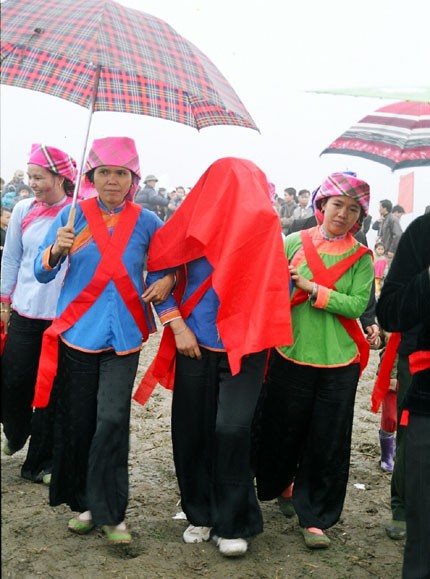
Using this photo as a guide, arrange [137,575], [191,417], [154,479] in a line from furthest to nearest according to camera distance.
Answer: [154,479]
[191,417]
[137,575]

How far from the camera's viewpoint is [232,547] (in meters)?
3.74

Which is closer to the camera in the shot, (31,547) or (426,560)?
(426,560)

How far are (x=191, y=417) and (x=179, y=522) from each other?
0.79m

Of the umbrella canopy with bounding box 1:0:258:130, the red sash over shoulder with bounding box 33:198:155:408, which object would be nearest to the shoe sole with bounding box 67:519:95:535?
the red sash over shoulder with bounding box 33:198:155:408

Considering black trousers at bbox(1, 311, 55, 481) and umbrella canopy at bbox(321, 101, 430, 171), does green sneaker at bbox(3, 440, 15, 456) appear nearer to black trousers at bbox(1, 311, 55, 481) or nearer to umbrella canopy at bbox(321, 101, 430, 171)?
black trousers at bbox(1, 311, 55, 481)

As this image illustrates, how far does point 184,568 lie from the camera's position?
3664 mm

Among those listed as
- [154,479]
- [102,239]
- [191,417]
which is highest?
[102,239]

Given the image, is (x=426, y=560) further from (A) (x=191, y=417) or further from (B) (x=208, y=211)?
(B) (x=208, y=211)

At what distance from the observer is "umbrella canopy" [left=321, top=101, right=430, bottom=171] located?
4.68 meters

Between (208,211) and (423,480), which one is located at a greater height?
(208,211)

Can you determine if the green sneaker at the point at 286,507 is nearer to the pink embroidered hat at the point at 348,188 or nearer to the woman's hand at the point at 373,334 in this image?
the woman's hand at the point at 373,334

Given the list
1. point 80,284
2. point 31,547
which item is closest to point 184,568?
point 31,547

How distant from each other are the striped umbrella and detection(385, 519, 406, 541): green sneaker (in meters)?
2.40

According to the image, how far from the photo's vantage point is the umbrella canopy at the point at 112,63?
315 cm
